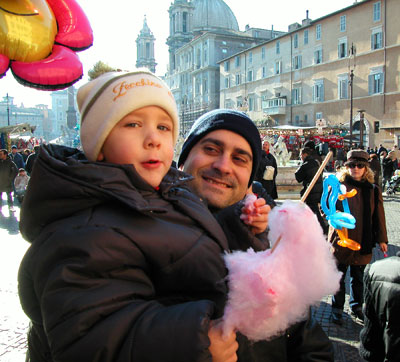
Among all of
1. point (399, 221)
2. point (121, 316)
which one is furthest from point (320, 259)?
point (399, 221)

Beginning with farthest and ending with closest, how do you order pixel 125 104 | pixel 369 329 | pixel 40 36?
pixel 40 36 < pixel 369 329 < pixel 125 104

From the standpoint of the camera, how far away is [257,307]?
0.98 metres

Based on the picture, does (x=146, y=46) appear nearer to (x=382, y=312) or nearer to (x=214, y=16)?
(x=214, y=16)

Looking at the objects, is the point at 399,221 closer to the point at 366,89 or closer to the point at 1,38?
the point at 1,38

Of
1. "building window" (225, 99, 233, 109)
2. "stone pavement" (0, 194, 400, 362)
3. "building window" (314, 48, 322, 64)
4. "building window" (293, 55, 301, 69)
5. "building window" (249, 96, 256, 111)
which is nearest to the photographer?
"stone pavement" (0, 194, 400, 362)

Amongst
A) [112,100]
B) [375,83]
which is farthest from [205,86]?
[112,100]

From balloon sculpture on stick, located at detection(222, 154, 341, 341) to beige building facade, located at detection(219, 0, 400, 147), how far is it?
100 ft

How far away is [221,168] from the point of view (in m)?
1.92

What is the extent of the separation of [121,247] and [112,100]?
638 millimetres

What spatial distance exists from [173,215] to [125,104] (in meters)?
0.47

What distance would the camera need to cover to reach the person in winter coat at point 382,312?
2602 mm

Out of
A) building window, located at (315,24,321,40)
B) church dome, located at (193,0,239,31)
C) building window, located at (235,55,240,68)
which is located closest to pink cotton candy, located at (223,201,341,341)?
building window, located at (315,24,321,40)

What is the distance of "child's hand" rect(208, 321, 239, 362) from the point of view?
1.00 metres

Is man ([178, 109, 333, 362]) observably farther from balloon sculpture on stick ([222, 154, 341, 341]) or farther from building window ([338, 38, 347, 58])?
building window ([338, 38, 347, 58])
